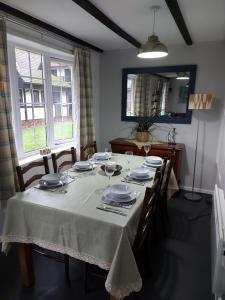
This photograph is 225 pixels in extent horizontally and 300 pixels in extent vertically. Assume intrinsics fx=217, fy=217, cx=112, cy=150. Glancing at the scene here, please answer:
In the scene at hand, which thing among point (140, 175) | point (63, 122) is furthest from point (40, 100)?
point (140, 175)

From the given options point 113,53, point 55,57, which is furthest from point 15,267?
point 113,53

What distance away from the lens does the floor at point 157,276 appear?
1.65 meters

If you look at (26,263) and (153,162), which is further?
(153,162)

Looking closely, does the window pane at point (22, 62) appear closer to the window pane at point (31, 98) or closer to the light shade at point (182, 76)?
the window pane at point (31, 98)

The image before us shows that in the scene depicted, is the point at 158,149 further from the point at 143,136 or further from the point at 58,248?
the point at 58,248

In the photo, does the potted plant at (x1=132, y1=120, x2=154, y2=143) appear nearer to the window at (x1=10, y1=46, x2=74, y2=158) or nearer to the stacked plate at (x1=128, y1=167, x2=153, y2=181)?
the window at (x1=10, y1=46, x2=74, y2=158)

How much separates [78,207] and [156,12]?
1973mm

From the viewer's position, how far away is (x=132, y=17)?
2264 mm

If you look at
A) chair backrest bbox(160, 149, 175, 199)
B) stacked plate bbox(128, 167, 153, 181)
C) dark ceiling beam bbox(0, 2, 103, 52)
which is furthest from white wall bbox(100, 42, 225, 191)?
stacked plate bbox(128, 167, 153, 181)

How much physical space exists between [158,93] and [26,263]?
3003mm

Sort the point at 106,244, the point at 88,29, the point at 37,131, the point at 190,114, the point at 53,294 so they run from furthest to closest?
the point at 190,114 < the point at 37,131 < the point at 88,29 < the point at 53,294 < the point at 106,244

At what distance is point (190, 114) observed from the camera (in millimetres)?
3414

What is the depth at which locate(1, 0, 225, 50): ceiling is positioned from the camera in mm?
1945

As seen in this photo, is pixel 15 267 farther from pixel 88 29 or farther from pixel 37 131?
pixel 88 29
